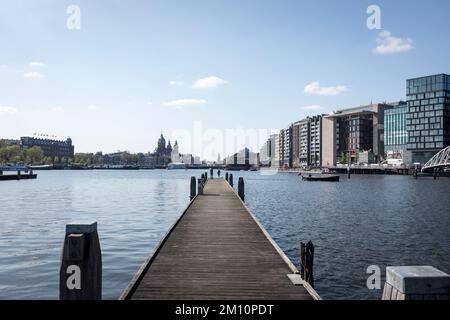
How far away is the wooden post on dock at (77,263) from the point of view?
8.48 metres

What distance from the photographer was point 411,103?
19200cm

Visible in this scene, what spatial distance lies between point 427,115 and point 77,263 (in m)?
203

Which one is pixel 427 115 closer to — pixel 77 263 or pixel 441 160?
pixel 441 160

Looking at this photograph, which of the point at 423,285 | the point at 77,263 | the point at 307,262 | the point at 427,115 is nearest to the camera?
the point at 423,285

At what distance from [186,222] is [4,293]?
11.2 metres

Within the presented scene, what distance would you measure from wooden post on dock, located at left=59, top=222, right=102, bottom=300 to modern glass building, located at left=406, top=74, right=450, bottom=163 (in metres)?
197

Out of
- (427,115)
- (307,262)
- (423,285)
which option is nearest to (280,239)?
(307,262)

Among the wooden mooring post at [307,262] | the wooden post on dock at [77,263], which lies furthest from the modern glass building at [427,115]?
the wooden post on dock at [77,263]

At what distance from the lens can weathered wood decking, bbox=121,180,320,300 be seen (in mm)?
11383

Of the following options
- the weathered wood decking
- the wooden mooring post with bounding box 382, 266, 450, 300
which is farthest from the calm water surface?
the wooden mooring post with bounding box 382, 266, 450, 300

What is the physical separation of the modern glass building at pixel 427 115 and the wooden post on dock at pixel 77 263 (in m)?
197

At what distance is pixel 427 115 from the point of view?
607ft

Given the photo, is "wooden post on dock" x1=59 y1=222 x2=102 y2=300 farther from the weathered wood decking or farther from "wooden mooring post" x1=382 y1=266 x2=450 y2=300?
"wooden mooring post" x1=382 y1=266 x2=450 y2=300
